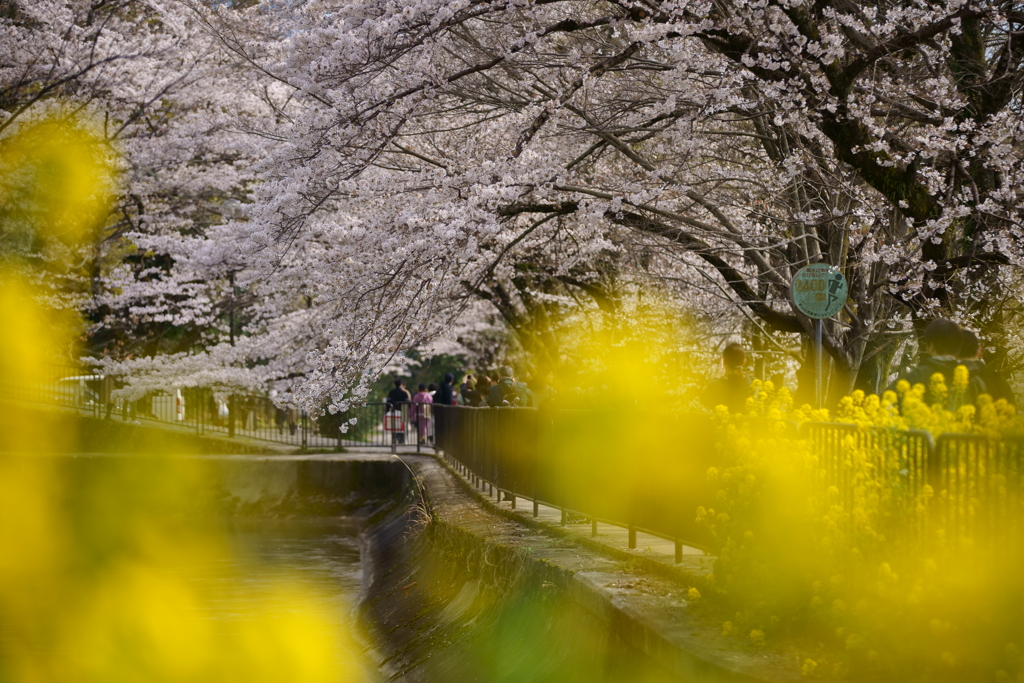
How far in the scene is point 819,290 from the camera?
11.8 meters

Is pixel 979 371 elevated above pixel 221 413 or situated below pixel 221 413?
above

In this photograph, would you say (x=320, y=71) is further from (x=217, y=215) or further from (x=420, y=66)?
(x=217, y=215)

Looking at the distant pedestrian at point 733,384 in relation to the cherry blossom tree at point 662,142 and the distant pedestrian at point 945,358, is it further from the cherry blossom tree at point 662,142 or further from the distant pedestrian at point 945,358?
the cherry blossom tree at point 662,142

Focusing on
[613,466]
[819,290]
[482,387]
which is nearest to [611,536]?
[613,466]

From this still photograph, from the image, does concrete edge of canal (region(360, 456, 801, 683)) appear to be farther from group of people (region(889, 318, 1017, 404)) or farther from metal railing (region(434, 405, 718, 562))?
group of people (region(889, 318, 1017, 404))

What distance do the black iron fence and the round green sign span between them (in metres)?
3.07

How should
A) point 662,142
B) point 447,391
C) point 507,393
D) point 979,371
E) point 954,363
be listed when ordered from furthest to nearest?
point 447,391 → point 507,393 → point 662,142 → point 979,371 → point 954,363

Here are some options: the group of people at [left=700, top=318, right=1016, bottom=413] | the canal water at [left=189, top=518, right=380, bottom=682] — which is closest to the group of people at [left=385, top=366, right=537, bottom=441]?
the canal water at [left=189, top=518, right=380, bottom=682]

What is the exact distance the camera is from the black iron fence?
4.65 metres

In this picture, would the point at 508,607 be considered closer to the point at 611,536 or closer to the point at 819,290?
the point at 611,536

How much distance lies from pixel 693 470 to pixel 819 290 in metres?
5.17

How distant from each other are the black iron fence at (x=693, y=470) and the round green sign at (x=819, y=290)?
10.1ft

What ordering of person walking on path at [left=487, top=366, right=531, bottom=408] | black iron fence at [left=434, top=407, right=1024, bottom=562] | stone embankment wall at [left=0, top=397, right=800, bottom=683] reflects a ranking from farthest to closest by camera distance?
person walking on path at [left=487, top=366, right=531, bottom=408], stone embankment wall at [left=0, top=397, right=800, bottom=683], black iron fence at [left=434, top=407, right=1024, bottom=562]

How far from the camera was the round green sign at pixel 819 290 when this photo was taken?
11727 mm
